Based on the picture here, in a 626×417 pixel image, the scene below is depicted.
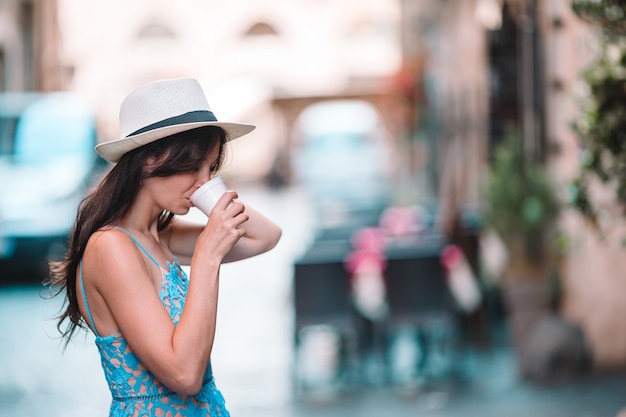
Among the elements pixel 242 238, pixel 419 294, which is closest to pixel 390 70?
pixel 419 294

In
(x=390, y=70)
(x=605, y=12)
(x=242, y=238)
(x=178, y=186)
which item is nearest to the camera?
(x=178, y=186)

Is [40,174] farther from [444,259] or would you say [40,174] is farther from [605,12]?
[605,12]

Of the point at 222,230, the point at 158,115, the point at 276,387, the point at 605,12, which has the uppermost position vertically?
the point at 605,12

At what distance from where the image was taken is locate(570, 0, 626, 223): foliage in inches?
186

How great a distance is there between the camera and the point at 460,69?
48.3ft

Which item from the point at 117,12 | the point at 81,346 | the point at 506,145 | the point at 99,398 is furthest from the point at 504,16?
the point at 117,12

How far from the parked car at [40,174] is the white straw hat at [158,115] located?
1041 centimetres

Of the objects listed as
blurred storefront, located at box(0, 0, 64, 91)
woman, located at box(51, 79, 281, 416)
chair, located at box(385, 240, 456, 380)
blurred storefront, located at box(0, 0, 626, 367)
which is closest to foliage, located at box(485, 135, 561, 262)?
blurred storefront, located at box(0, 0, 626, 367)

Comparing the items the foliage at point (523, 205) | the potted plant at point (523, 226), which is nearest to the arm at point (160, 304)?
the potted plant at point (523, 226)

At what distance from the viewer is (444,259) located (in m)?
7.96

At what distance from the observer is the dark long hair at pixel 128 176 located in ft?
7.93

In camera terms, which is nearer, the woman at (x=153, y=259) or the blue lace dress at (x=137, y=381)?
the woman at (x=153, y=259)

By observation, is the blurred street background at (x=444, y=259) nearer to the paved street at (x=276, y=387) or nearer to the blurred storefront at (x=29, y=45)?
the paved street at (x=276, y=387)

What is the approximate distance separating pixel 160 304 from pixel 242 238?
0.56m
